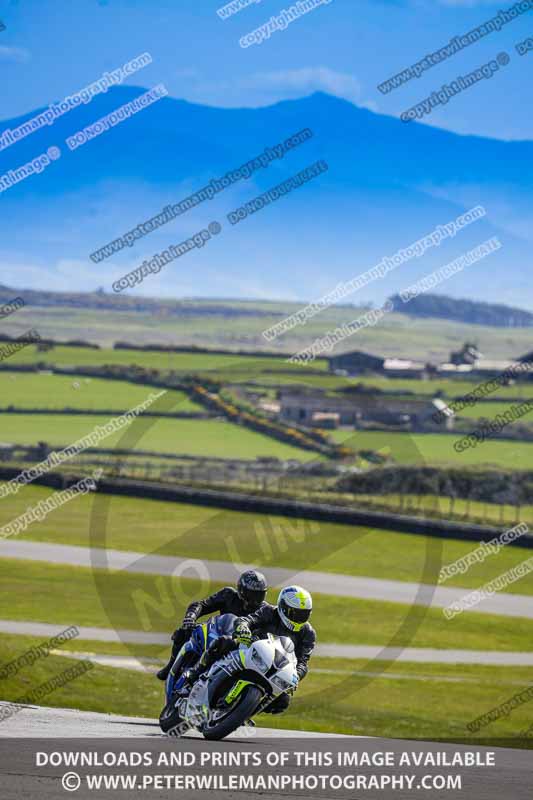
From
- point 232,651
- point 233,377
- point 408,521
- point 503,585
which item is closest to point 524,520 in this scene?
point 408,521

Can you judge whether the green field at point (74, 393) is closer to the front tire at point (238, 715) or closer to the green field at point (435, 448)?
the green field at point (435, 448)

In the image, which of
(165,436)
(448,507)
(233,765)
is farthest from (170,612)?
(165,436)

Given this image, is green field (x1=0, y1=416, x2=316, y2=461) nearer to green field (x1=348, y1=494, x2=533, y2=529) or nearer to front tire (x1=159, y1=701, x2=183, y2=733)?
green field (x1=348, y1=494, x2=533, y2=529)

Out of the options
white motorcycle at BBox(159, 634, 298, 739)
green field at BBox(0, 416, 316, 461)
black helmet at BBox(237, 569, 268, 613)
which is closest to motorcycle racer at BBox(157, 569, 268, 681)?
black helmet at BBox(237, 569, 268, 613)

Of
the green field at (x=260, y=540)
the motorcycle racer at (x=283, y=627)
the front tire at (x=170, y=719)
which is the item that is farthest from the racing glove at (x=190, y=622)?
the green field at (x=260, y=540)

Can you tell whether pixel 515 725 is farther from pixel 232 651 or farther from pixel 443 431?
pixel 443 431

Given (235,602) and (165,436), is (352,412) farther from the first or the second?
(235,602)

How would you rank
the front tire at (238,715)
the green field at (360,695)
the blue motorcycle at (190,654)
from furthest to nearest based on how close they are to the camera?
the green field at (360,695) → the blue motorcycle at (190,654) → the front tire at (238,715)
